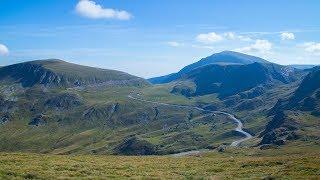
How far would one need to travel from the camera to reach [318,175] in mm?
37781

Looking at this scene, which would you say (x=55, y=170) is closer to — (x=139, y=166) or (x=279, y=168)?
(x=139, y=166)

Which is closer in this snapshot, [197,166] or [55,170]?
[55,170]

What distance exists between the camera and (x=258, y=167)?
46.1m

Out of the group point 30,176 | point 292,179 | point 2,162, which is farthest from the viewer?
point 2,162

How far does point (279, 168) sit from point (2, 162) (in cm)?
3275

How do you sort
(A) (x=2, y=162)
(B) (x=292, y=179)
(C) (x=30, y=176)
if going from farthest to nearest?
(A) (x=2, y=162) < (C) (x=30, y=176) < (B) (x=292, y=179)

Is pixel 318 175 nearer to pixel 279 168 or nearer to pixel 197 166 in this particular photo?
pixel 279 168

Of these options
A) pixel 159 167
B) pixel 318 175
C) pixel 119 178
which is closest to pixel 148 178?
pixel 119 178

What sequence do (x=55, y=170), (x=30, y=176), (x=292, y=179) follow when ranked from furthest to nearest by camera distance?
(x=55, y=170) → (x=30, y=176) → (x=292, y=179)

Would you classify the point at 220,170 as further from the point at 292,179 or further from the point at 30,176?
the point at 30,176

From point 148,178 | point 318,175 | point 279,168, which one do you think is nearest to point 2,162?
point 148,178

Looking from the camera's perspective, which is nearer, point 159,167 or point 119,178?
point 119,178

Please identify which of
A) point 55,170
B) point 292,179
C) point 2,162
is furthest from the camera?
point 2,162

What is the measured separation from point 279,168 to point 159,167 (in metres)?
14.2
